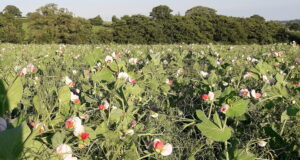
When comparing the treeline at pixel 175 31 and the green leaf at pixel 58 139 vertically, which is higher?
the green leaf at pixel 58 139

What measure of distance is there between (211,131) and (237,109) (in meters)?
0.23

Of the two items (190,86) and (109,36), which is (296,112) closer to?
(190,86)

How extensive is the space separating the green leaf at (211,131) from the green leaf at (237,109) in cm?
17

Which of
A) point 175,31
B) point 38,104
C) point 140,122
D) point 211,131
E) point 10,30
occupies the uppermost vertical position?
A: point 38,104

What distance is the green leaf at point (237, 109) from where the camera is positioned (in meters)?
1.13

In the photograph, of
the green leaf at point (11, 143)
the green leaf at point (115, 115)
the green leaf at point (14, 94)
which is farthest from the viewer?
the green leaf at point (115, 115)

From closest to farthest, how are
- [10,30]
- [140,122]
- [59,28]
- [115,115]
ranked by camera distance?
[115,115], [140,122], [10,30], [59,28]

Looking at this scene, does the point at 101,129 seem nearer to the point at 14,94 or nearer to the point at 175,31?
the point at 14,94

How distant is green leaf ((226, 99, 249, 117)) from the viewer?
113 cm

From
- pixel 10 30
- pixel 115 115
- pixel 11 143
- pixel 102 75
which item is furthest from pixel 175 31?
pixel 11 143

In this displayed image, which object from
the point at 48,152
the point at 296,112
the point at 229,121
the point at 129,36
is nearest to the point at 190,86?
the point at 229,121

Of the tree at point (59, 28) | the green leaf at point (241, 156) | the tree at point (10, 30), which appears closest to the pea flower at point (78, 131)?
the green leaf at point (241, 156)

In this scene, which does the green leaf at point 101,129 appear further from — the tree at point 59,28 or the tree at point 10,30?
the tree at point 10,30

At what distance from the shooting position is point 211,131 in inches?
38.2
